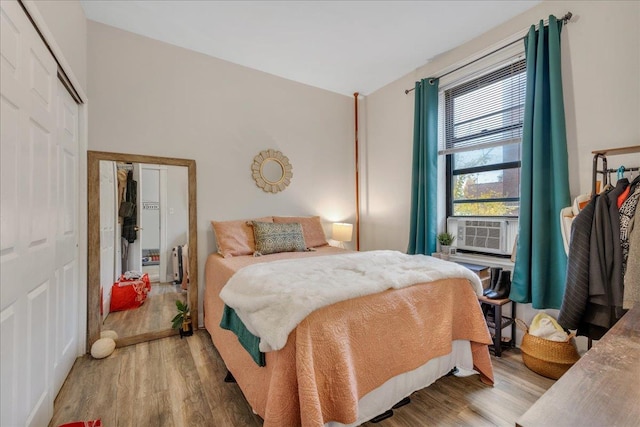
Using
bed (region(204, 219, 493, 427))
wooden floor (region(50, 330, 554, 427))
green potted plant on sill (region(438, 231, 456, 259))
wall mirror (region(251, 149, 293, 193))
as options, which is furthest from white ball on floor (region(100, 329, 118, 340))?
green potted plant on sill (region(438, 231, 456, 259))

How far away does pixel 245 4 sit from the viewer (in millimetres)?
2129

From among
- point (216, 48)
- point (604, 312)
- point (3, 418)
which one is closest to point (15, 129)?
point (3, 418)

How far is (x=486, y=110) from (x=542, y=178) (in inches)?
36.3

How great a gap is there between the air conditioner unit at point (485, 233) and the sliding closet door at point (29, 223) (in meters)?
3.16

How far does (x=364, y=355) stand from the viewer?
54.6 inches

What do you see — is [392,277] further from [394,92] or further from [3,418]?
[394,92]

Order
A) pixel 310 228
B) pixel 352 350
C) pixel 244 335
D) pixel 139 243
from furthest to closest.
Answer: pixel 310 228, pixel 139 243, pixel 244 335, pixel 352 350

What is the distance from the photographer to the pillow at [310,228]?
309cm

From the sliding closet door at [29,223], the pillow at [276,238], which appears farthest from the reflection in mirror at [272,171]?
the sliding closet door at [29,223]

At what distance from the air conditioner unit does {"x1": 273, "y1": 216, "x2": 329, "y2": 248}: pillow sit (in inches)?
56.3

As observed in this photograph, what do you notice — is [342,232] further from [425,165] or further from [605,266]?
[605,266]

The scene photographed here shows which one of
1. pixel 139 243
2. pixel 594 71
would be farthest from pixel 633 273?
pixel 139 243

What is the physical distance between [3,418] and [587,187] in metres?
3.36

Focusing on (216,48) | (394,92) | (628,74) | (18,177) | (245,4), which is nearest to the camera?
(18,177)
